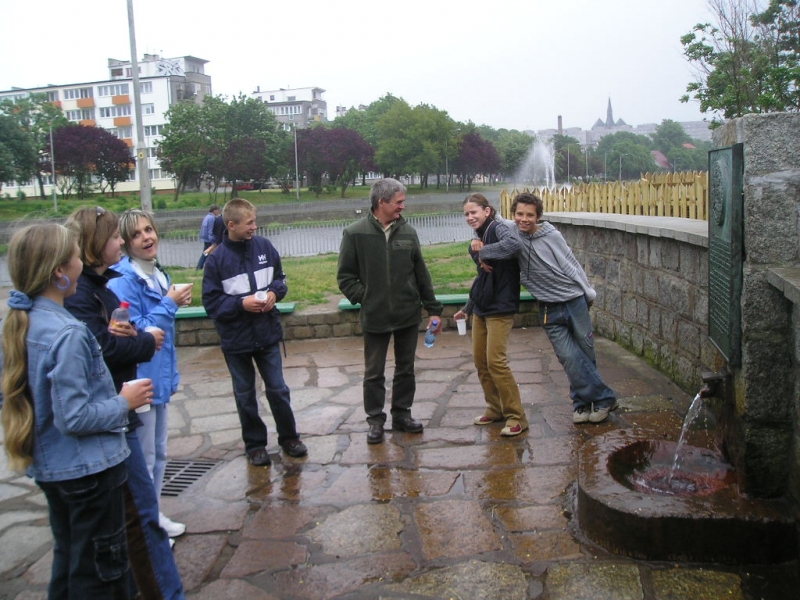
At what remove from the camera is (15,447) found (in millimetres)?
2416

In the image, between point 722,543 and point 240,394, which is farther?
point 240,394

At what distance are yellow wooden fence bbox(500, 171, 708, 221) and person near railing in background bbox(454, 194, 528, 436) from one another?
3.11 meters

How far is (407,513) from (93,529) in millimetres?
1850

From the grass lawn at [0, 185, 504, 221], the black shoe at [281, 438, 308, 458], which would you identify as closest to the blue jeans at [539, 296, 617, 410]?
the black shoe at [281, 438, 308, 458]

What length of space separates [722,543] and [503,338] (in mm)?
2022

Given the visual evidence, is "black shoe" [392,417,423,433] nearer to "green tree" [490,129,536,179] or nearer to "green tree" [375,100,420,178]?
"green tree" [375,100,420,178]

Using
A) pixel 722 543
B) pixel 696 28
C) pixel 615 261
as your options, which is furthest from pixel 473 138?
pixel 722 543

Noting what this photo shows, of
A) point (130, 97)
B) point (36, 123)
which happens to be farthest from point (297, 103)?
point (36, 123)

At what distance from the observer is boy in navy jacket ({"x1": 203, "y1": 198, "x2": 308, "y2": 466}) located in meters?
4.52

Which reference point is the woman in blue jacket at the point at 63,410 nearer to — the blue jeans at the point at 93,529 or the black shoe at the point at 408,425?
the blue jeans at the point at 93,529

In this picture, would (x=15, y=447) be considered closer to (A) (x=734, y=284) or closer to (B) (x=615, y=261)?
(A) (x=734, y=284)

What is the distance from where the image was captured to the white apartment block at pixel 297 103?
140125 mm

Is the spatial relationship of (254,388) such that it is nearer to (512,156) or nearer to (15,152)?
(15,152)

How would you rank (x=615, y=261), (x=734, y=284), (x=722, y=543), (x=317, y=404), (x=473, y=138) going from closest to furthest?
(x=722, y=543), (x=734, y=284), (x=317, y=404), (x=615, y=261), (x=473, y=138)
